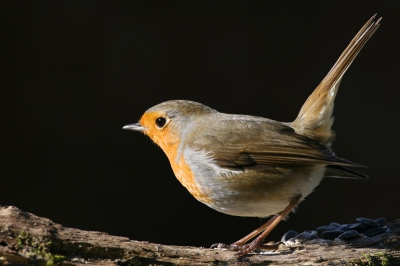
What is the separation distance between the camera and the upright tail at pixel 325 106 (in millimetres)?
3141

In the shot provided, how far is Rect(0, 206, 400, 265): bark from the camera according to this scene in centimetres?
213

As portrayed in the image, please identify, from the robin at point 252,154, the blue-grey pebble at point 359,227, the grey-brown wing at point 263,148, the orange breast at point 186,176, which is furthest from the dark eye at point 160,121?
the blue-grey pebble at point 359,227

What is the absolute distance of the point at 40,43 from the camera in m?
4.72

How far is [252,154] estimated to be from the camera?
9.71 feet

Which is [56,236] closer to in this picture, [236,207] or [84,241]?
[84,241]

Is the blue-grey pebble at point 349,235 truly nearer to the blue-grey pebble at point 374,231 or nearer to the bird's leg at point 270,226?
the blue-grey pebble at point 374,231

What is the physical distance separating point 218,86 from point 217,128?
2018 millimetres

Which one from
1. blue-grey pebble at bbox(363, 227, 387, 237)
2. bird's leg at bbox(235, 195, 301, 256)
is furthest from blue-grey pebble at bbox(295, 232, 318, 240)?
blue-grey pebble at bbox(363, 227, 387, 237)

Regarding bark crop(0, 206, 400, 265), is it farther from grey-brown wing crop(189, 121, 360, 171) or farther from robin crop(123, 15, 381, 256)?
grey-brown wing crop(189, 121, 360, 171)

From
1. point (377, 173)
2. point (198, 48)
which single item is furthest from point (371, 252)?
point (198, 48)

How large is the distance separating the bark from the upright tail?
0.61m

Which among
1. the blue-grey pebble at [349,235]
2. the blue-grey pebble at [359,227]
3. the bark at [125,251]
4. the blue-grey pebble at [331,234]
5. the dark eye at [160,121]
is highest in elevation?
the dark eye at [160,121]

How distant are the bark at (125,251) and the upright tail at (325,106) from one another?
2.01 feet

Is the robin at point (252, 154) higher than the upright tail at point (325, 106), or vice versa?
the upright tail at point (325, 106)
